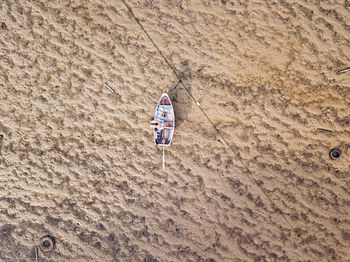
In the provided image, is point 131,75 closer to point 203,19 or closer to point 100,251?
point 203,19

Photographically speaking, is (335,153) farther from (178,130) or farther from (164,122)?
(164,122)

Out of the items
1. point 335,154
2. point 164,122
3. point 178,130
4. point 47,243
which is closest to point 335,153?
point 335,154

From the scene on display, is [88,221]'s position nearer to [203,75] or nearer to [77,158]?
[77,158]

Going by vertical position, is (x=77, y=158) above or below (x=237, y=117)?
below

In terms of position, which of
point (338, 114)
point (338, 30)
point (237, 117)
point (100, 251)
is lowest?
point (100, 251)

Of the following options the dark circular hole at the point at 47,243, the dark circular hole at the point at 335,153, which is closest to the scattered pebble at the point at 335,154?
the dark circular hole at the point at 335,153

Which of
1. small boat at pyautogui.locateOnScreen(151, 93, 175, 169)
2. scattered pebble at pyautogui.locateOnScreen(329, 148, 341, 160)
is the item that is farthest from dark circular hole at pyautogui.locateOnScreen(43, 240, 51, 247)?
scattered pebble at pyautogui.locateOnScreen(329, 148, 341, 160)

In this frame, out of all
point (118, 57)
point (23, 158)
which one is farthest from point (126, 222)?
point (118, 57)

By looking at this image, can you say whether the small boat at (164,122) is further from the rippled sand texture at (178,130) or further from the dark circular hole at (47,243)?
the dark circular hole at (47,243)

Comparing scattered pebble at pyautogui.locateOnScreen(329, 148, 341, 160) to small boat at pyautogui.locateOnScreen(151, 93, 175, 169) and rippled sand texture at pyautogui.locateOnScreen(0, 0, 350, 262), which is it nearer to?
rippled sand texture at pyautogui.locateOnScreen(0, 0, 350, 262)

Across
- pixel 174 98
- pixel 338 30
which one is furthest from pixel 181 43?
pixel 338 30
